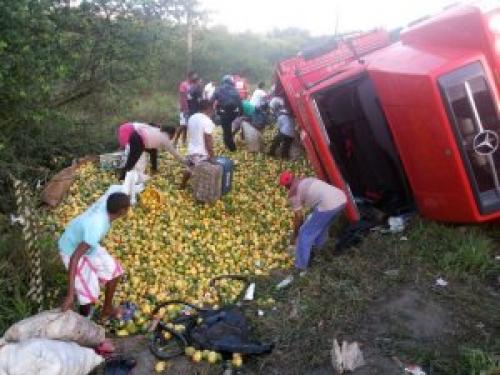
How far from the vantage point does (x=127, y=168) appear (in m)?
9.71

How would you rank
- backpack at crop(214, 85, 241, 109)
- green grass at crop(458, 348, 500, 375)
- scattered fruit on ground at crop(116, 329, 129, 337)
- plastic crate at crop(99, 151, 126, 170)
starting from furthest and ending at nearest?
1. backpack at crop(214, 85, 241, 109)
2. plastic crate at crop(99, 151, 126, 170)
3. scattered fruit on ground at crop(116, 329, 129, 337)
4. green grass at crop(458, 348, 500, 375)

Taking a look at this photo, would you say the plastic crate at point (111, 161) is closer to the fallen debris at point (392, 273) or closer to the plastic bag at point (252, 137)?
the plastic bag at point (252, 137)

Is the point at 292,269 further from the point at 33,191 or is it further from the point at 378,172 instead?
the point at 33,191

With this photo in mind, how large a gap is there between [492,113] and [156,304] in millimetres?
4166

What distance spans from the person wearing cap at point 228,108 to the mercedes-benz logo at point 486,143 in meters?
6.54

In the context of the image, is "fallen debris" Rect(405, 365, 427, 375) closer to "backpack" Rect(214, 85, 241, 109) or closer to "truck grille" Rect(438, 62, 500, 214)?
"truck grille" Rect(438, 62, 500, 214)

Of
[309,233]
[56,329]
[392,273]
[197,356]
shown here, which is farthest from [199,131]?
[56,329]

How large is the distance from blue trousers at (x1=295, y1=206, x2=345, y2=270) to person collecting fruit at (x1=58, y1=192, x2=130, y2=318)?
2308 mm

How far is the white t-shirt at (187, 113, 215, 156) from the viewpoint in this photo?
922 cm

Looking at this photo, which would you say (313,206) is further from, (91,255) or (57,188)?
(57,188)

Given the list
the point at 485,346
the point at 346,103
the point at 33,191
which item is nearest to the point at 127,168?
the point at 33,191

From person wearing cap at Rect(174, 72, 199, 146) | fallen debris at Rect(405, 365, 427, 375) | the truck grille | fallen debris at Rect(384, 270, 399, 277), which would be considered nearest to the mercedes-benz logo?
the truck grille

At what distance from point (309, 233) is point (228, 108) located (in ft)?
17.5

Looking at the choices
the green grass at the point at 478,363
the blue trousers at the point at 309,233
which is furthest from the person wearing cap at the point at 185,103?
the green grass at the point at 478,363
